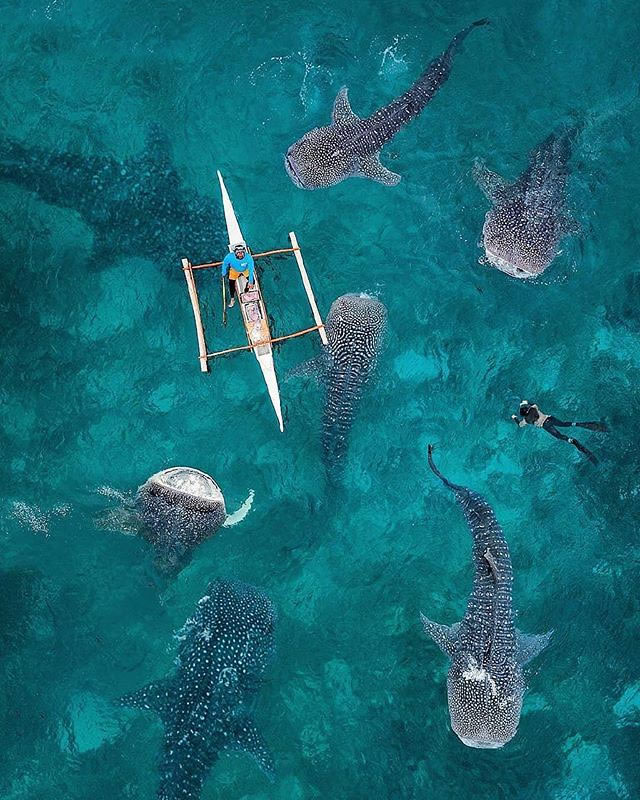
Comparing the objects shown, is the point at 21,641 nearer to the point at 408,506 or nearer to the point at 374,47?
the point at 408,506

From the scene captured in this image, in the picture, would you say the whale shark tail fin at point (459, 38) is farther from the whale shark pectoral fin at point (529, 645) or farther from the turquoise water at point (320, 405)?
the whale shark pectoral fin at point (529, 645)

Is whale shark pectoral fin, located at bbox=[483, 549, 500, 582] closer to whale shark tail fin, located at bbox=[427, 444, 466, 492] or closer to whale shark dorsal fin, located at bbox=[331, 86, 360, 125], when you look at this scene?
whale shark tail fin, located at bbox=[427, 444, 466, 492]

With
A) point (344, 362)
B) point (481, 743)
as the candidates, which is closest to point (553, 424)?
point (344, 362)

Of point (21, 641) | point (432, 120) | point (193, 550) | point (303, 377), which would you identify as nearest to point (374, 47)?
point (432, 120)

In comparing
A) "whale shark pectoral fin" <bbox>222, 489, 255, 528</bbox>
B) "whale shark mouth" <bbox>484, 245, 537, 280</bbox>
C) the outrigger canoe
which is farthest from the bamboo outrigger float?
"whale shark mouth" <bbox>484, 245, 537, 280</bbox>

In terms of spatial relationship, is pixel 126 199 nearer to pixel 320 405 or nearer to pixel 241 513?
pixel 320 405
